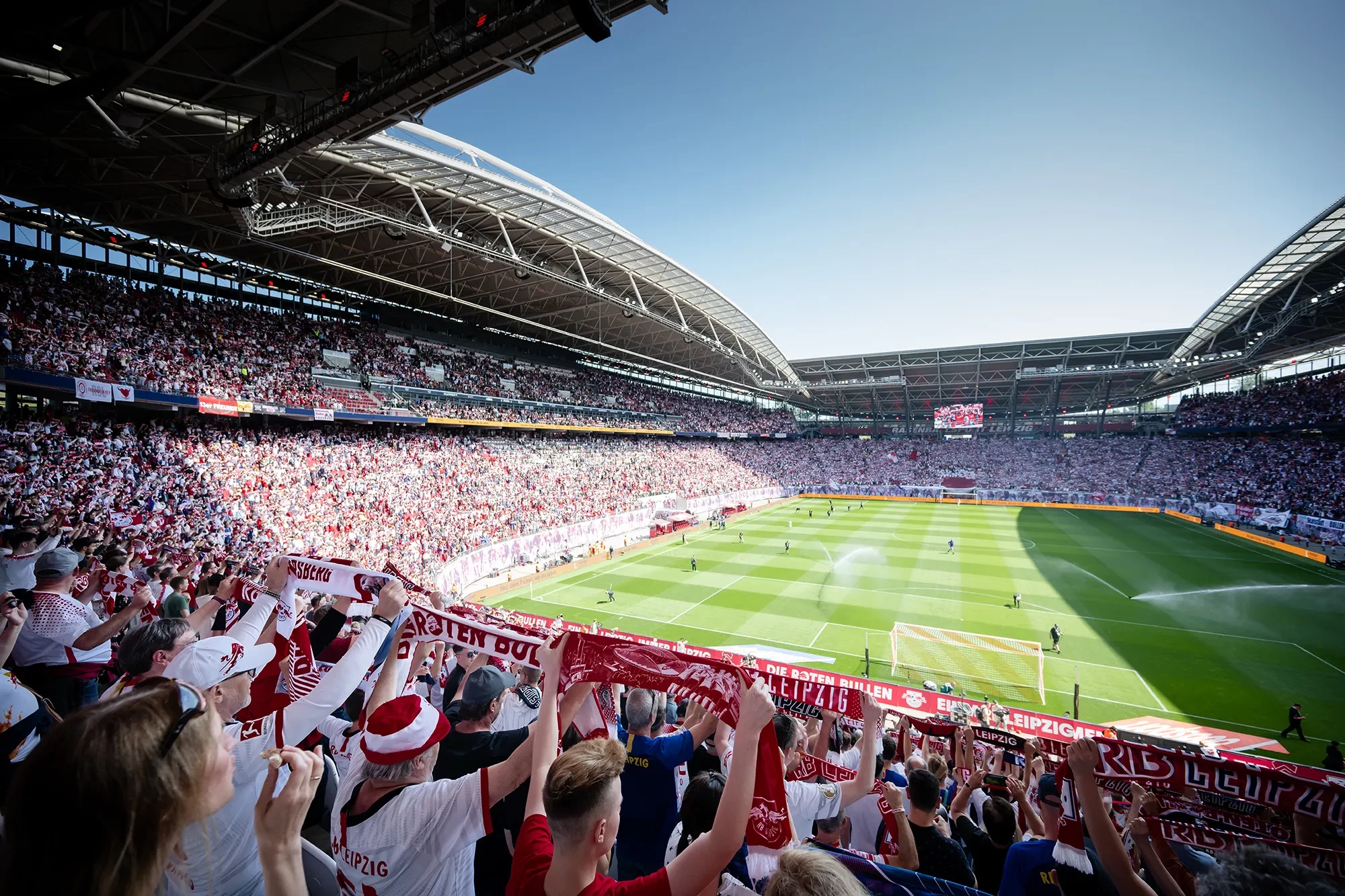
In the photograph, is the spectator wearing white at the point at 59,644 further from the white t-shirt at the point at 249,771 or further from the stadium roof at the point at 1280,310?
the stadium roof at the point at 1280,310

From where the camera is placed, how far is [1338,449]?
39.5 m

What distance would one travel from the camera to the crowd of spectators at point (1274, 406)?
4244cm

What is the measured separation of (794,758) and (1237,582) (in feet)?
109

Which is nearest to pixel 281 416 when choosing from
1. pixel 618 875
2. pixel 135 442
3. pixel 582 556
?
pixel 135 442

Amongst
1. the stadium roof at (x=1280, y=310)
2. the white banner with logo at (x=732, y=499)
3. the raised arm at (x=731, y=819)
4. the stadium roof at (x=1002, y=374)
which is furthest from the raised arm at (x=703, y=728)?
the stadium roof at (x=1002, y=374)

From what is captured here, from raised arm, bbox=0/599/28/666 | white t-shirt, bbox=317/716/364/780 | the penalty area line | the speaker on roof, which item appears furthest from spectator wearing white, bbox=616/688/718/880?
the penalty area line

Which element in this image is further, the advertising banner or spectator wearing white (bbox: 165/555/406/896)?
the advertising banner

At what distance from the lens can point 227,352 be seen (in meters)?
26.8

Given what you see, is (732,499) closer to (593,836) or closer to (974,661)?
(974,661)

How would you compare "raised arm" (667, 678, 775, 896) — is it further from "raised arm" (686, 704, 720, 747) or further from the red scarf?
the red scarf

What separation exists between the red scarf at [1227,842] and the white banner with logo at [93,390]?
28.4 m

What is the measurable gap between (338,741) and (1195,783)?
21.8ft

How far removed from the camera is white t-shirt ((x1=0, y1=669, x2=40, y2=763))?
336cm

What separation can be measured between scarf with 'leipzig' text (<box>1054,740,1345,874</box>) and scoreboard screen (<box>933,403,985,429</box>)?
62.9m
